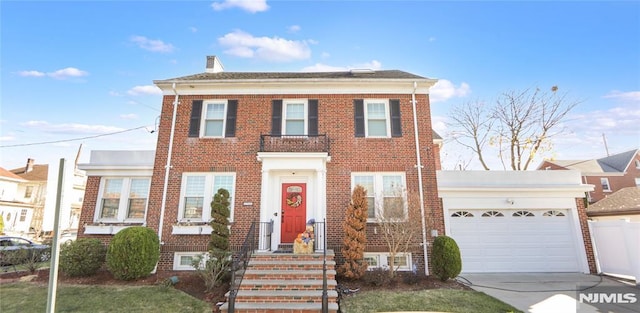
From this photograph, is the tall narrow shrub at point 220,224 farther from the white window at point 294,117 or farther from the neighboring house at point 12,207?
the neighboring house at point 12,207

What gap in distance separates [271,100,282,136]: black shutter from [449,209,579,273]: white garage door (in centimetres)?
707

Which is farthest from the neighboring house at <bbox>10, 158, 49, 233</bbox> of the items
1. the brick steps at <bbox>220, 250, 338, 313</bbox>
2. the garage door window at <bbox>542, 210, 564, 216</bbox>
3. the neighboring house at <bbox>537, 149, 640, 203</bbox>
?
the neighboring house at <bbox>537, 149, 640, 203</bbox>

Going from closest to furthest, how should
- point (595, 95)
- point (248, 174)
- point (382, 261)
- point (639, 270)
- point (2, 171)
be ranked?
point (639, 270), point (382, 261), point (248, 174), point (595, 95), point (2, 171)

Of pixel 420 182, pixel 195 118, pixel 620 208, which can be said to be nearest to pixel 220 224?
pixel 195 118

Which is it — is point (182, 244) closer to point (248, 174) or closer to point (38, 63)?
point (248, 174)

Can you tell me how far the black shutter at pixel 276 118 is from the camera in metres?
10.8

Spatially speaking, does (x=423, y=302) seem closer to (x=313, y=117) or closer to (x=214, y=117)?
(x=313, y=117)

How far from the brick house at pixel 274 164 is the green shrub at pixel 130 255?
1.19 m

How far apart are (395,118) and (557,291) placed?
7.08m

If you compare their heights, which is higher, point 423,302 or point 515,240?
point 515,240

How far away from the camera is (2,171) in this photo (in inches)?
1195

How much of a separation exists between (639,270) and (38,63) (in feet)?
70.9

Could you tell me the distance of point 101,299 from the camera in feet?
24.0

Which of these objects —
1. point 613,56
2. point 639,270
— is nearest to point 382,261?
point 639,270
